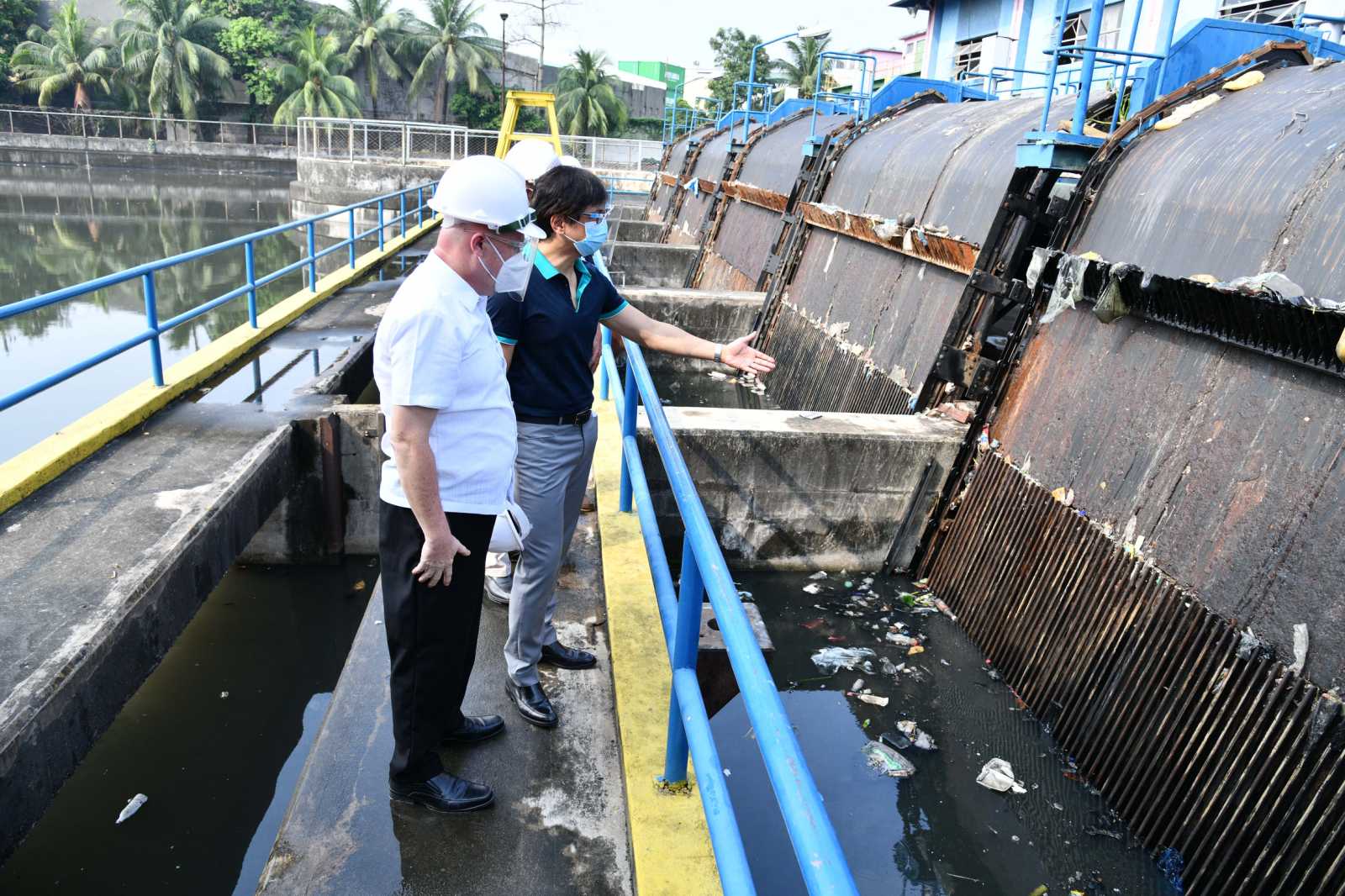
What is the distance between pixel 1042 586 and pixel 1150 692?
923 mm

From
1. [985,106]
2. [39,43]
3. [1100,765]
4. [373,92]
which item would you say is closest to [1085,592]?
[1100,765]

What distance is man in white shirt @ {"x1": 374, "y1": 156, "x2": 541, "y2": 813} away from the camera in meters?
2.12

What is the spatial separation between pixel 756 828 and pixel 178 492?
336cm

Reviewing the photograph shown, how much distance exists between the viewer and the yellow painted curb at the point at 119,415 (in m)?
4.47

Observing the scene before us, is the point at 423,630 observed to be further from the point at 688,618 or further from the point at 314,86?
the point at 314,86

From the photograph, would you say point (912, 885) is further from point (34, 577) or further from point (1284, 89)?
point (1284, 89)

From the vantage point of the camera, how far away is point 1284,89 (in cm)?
511

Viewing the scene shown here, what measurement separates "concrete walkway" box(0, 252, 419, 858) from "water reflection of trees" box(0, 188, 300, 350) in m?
5.80

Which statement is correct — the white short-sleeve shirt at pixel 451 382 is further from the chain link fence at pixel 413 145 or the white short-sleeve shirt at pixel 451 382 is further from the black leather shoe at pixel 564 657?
the chain link fence at pixel 413 145

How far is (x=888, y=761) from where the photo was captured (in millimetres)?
4332

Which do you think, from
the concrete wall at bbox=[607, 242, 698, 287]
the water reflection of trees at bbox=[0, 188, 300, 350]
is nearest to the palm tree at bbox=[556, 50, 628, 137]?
the water reflection of trees at bbox=[0, 188, 300, 350]

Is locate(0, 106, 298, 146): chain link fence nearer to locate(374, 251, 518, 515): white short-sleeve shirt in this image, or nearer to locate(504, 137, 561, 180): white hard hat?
locate(504, 137, 561, 180): white hard hat

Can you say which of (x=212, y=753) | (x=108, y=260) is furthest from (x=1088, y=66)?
(x=108, y=260)

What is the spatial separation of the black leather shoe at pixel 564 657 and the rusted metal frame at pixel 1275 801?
2.42 metres
